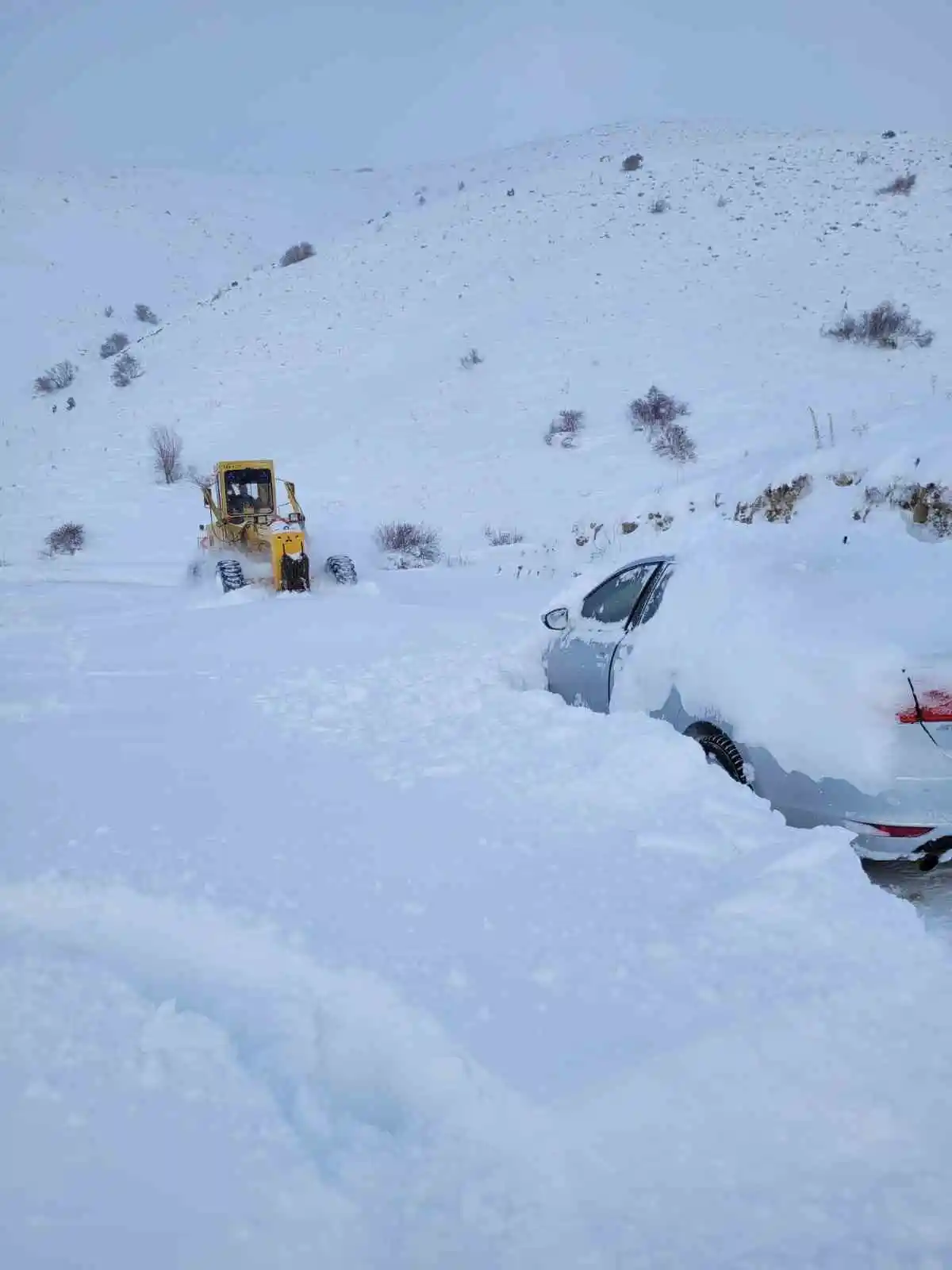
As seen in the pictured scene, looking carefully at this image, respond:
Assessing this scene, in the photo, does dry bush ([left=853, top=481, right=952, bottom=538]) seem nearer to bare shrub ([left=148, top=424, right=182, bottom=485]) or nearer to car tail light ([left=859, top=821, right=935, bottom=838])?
car tail light ([left=859, top=821, right=935, bottom=838])

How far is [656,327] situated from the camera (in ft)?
83.9

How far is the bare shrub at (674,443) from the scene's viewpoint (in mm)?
19094

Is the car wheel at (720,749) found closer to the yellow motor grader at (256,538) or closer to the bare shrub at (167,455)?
the yellow motor grader at (256,538)

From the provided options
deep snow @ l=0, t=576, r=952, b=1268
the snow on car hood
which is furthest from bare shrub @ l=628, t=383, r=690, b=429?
deep snow @ l=0, t=576, r=952, b=1268

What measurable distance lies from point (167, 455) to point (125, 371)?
10218 mm

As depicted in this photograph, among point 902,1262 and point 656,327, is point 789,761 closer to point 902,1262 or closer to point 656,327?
point 902,1262

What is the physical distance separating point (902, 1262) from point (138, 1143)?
1.66 metres

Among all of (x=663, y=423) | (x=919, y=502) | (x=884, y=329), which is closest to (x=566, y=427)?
(x=663, y=423)

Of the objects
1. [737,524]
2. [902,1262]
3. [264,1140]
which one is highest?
[737,524]

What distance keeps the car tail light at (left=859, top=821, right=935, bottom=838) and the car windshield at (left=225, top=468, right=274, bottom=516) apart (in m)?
11.9

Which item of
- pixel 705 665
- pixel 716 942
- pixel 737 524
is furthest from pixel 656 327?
pixel 716 942

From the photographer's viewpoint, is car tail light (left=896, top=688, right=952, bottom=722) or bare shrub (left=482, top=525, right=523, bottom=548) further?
bare shrub (left=482, top=525, right=523, bottom=548)

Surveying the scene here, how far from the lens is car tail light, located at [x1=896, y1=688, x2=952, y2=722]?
353 centimetres

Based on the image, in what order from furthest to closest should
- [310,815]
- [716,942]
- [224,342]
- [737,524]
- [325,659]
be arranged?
[224,342], [325,659], [737,524], [310,815], [716,942]
